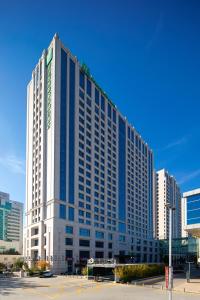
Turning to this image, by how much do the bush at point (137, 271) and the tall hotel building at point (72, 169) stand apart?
29.9 metres

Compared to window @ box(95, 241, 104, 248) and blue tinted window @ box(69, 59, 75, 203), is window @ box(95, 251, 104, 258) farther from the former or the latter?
blue tinted window @ box(69, 59, 75, 203)

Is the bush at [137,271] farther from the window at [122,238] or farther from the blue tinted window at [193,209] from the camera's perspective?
the window at [122,238]

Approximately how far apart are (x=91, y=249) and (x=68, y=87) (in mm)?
49548

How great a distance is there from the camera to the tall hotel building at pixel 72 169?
91875 mm

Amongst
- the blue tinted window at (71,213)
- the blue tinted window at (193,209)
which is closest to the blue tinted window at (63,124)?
the blue tinted window at (71,213)

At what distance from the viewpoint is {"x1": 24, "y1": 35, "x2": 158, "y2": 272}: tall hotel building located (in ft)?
301

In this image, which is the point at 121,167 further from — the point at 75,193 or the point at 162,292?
the point at 162,292

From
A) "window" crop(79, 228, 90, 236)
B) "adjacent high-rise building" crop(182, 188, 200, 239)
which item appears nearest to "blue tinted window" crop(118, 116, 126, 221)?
"window" crop(79, 228, 90, 236)

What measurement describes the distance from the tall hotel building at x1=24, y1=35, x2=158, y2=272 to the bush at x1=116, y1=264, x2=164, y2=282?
2995cm

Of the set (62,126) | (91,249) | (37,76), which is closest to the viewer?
→ (62,126)

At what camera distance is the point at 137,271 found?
56.4m

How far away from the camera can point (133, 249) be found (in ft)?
443

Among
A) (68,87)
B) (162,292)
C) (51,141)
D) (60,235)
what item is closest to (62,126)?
(51,141)

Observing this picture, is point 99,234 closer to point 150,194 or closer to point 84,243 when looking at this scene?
point 84,243
